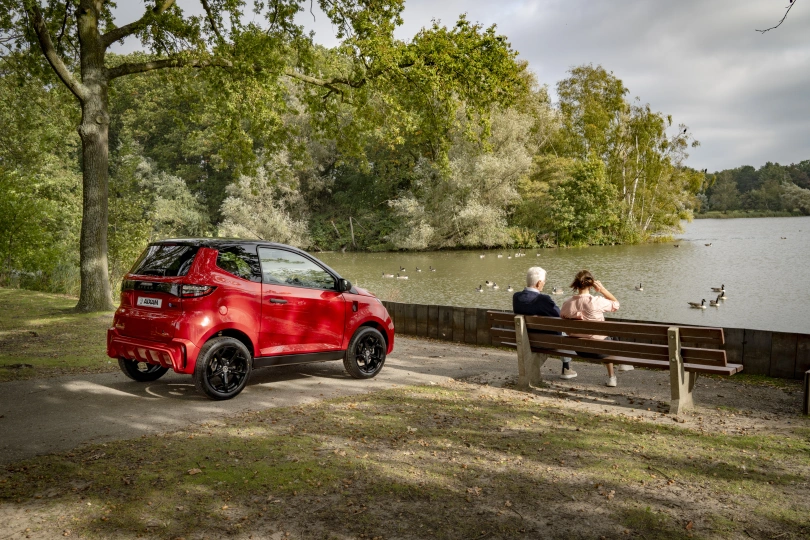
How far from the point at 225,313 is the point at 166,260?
88 cm

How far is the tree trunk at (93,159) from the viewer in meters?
14.6

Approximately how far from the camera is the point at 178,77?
61.2 ft

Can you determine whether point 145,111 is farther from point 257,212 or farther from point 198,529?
point 198,529

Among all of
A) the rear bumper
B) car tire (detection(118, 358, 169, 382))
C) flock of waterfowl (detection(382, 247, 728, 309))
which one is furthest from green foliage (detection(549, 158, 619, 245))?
the rear bumper

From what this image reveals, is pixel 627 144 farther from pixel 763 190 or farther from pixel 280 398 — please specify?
pixel 763 190

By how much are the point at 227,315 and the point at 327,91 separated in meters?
13.6

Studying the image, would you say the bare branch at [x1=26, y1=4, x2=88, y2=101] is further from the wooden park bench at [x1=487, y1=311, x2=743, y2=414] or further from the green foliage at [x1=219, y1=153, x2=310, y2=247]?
the green foliage at [x1=219, y1=153, x2=310, y2=247]

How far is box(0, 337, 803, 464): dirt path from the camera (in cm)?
611

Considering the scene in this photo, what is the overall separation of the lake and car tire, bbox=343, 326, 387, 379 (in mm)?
14125

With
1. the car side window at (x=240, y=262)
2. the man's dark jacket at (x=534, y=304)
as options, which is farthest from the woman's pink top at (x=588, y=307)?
the car side window at (x=240, y=262)

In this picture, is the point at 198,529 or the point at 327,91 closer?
the point at 198,529

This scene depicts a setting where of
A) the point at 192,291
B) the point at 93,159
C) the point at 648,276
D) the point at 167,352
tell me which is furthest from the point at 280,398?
the point at 648,276

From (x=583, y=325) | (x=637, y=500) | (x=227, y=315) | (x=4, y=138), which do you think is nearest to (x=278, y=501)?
(x=637, y=500)

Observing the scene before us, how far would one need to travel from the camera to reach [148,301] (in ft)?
22.9
